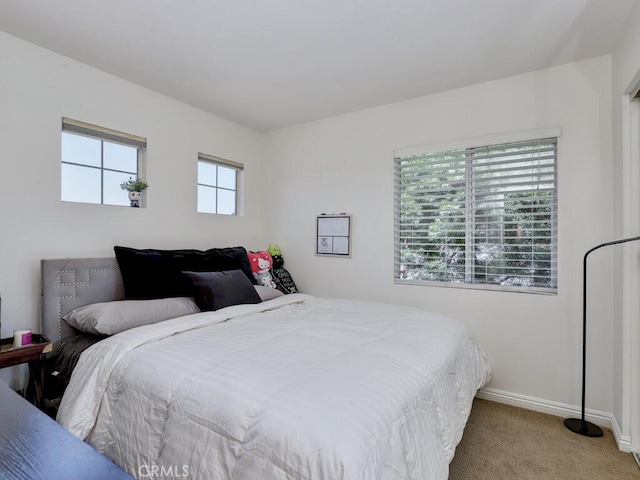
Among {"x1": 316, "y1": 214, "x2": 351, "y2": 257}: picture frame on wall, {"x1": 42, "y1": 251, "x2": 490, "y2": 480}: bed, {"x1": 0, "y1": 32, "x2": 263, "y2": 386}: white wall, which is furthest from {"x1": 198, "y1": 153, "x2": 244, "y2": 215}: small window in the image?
{"x1": 42, "y1": 251, "x2": 490, "y2": 480}: bed

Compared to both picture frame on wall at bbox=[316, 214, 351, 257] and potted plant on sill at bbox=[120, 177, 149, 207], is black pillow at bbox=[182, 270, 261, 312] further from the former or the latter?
picture frame on wall at bbox=[316, 214, 351, 257]

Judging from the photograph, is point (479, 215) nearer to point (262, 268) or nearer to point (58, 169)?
point (262, 268)

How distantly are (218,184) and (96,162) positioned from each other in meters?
1.21

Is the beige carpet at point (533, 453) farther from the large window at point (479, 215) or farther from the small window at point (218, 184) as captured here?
the small window at point (218, 184)

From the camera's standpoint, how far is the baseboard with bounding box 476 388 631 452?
2.13 metres

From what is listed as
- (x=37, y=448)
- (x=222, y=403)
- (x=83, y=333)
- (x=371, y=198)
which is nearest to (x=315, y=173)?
(x=371, y=198)

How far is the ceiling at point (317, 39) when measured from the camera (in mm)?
1932

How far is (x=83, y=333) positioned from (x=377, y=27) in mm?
2690

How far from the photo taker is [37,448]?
0.73 metres

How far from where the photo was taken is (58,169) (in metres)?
2.41

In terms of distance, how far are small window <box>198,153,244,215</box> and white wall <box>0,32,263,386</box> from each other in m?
0.17

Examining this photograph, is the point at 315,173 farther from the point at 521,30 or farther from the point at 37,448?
the point at 37,448

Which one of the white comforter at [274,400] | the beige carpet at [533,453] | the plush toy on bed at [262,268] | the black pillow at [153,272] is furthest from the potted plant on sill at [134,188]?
the beige carpet at [533,453]

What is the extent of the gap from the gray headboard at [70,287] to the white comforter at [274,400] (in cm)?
78
